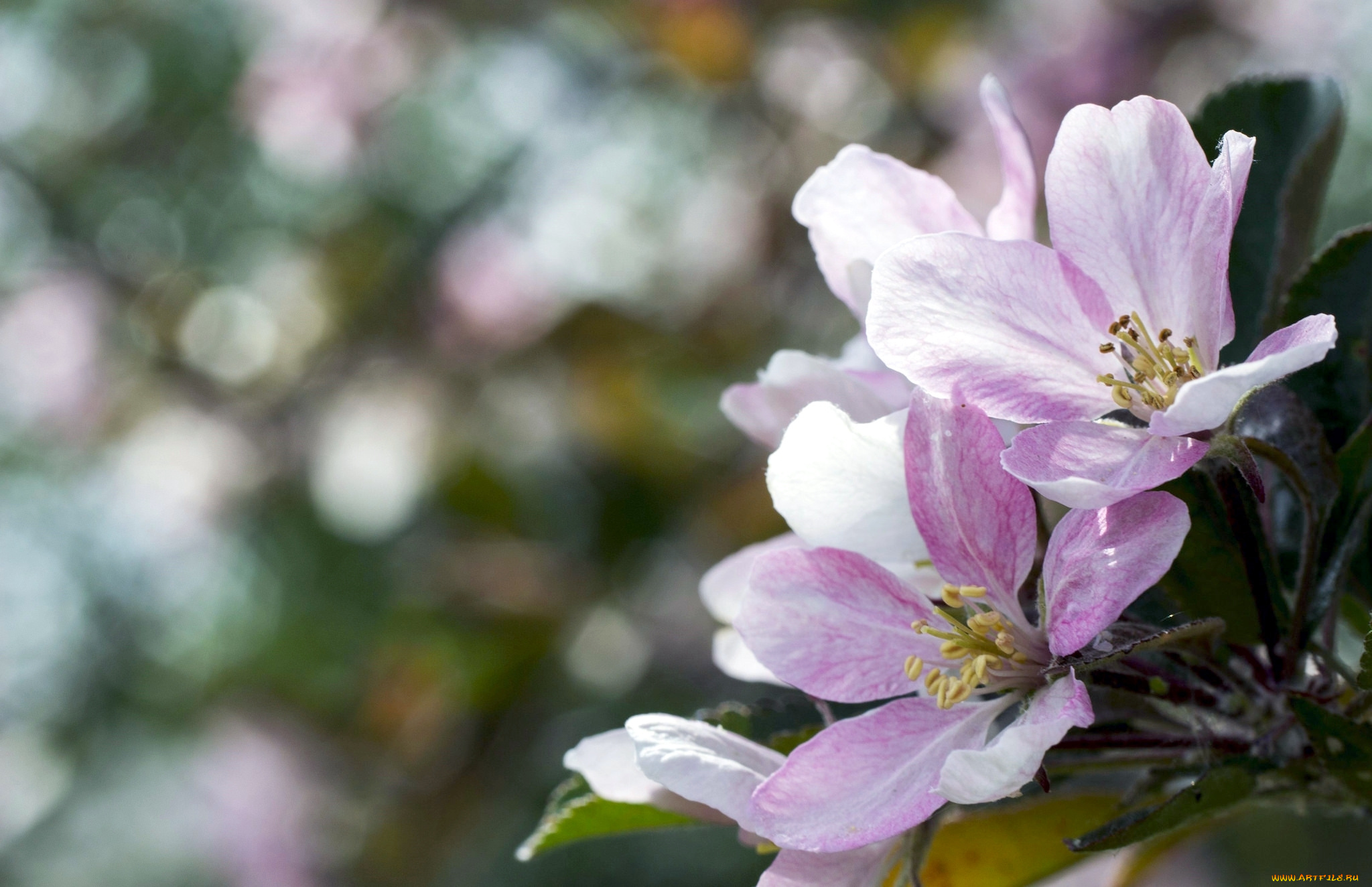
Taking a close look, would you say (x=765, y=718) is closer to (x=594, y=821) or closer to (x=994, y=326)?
(x=594, y=821)

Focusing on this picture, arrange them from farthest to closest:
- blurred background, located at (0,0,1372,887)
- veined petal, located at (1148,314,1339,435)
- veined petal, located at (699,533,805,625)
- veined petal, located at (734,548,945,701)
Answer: blurred background, located at (0,0,1372,887)
veined petal, located at (699,533,805,625)
veined petal, located at (734,548,945,701)
veined petal, located at (1148,314,1339,435)

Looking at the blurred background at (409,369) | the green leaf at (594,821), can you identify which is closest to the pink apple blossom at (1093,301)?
the green leaf at (594,821)

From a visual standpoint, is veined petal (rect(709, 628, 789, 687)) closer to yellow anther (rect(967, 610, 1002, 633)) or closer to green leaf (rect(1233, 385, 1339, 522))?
yellow anther (rect(967, 610, 1002, 633))

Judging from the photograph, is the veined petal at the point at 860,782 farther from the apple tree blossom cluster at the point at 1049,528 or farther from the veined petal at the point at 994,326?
the veined petal at the point at 994,326

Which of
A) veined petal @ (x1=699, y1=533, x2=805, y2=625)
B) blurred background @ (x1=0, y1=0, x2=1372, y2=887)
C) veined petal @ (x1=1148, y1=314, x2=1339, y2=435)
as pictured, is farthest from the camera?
blurred background @ (x1=0, y1=0, x2=1372, y2=887)

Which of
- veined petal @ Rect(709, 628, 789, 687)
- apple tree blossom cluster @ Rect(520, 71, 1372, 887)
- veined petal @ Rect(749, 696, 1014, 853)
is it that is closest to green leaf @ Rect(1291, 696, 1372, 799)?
apple tree blossom cluster @ Rect(520, 71, 1372, 887)

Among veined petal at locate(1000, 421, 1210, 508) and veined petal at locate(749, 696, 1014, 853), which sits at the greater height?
veined petal at locate(1000, 421, 1210, 508)
